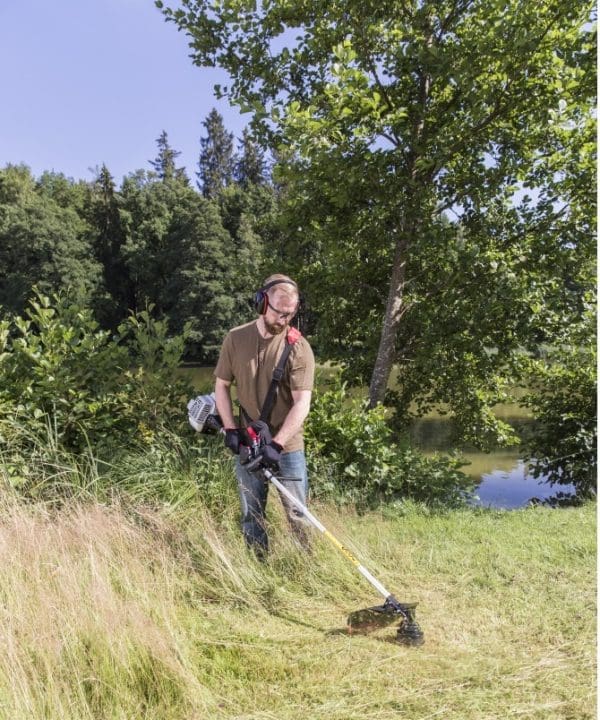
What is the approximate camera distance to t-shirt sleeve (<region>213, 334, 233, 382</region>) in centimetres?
378

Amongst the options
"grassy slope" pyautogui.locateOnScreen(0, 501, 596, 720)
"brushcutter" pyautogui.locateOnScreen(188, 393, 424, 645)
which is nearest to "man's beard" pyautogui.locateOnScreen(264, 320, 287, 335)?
"brushcutter" pyautogui.locateOnScreen(188, 393, 424, 645)

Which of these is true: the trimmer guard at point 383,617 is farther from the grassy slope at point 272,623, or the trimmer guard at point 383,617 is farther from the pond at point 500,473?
the pond at point 500,473

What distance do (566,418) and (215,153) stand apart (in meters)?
78.7

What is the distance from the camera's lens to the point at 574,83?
4973 mm

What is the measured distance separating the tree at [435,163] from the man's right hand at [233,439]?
2794 millimetres

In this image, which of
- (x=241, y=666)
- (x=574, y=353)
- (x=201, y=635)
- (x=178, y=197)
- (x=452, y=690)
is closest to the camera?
(x=452, y=690)

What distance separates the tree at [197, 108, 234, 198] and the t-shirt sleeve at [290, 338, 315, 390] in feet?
251

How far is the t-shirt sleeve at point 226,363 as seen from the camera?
12.4ft

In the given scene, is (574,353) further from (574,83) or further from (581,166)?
(574,83)

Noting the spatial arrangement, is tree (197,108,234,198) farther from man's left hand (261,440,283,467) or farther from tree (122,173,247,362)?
man's left hand (261,440,283,467)

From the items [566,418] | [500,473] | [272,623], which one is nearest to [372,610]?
[272,623]

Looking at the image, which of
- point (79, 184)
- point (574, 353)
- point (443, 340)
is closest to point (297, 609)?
point (443, 340)

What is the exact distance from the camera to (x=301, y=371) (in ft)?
12.1

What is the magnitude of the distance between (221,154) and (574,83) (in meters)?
79.8
